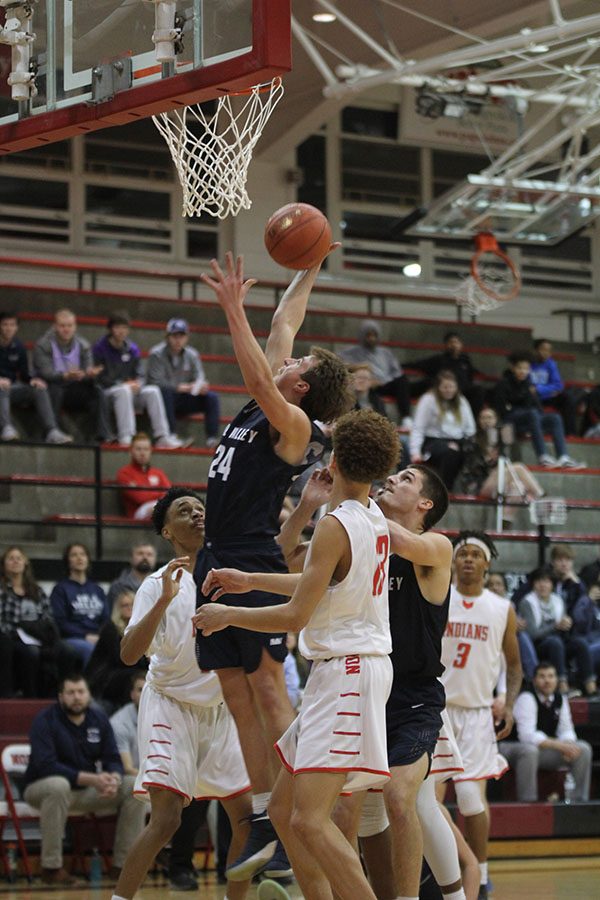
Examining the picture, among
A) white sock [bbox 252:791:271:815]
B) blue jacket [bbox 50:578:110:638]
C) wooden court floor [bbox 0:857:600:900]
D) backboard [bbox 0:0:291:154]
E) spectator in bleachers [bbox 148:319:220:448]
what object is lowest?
wooden court floor [bbox 0:857:600:900]

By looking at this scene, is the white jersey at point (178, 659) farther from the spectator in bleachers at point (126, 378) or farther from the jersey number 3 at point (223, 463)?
the spectator in bleachers at point (126, 378)

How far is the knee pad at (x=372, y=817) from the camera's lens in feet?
20.6

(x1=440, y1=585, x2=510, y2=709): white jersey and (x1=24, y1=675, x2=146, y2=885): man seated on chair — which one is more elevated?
(x1=440, y1=585, x2=510, y2=709): white jersey

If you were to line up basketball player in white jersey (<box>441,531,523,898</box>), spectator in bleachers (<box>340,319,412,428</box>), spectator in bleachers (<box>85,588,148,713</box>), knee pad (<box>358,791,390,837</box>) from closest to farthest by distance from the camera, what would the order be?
knee pad (<box>358,791,390,837</box>) → basketball player in white jersey (<box>441,531,523,898</box>) → spectator in bleachers (<box>85,588,148,713</box>) → spectator in bleachers (<box>340,319,412,428</box>)

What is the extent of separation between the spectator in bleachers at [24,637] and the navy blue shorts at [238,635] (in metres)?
4.89

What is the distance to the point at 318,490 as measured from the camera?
19.5ft

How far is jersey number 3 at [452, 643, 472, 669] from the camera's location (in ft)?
26.3

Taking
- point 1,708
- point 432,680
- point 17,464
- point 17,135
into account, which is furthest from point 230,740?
point 17,464

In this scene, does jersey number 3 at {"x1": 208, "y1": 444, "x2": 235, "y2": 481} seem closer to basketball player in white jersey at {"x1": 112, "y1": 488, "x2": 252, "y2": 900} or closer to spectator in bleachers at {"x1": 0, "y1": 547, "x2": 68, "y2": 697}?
basketball player in white jersey at {"x1": 112, "y1": 488, "x2": 252, "y2": 900}

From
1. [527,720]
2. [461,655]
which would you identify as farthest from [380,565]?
[527,720]

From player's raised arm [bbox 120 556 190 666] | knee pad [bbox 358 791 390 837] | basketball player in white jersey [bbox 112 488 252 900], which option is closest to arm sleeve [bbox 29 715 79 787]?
basketball player in white jersey [bbox 112 488 252 900]

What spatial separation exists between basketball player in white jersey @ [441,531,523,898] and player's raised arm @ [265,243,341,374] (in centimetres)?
216

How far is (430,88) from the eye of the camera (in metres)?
13.5

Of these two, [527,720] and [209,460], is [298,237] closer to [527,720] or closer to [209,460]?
[527,720]
